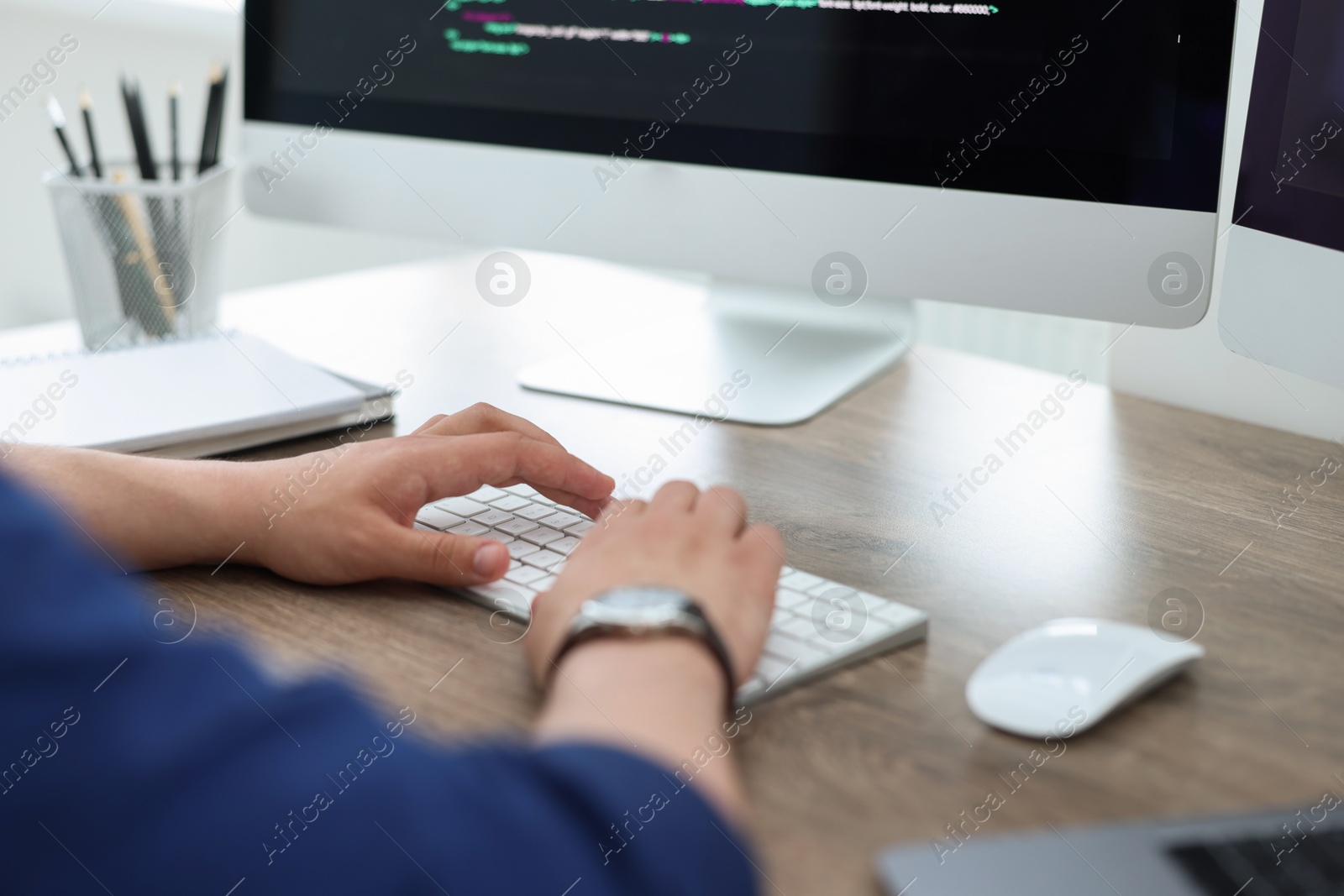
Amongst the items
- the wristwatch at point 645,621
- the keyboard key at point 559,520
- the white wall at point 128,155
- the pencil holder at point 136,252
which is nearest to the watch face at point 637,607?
the wristwatch at point 645,621

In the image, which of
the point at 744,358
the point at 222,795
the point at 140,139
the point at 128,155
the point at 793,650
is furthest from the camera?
the point at 128,155

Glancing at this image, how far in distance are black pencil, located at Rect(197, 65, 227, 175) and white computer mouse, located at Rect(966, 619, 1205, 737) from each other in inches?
38.2

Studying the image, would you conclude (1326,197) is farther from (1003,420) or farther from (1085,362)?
(1085,362)

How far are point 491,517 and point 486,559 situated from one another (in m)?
0.10

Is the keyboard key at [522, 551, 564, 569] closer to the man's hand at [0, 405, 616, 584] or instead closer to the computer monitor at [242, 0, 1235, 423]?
the man's hand at [0, 405, 616, 584]

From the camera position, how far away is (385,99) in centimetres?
100

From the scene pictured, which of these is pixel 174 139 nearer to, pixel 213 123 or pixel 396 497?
pixel 213 123

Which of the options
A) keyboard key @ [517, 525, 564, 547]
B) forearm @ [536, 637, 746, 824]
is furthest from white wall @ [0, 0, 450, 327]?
forearm @ [536, 637, 746, 824]

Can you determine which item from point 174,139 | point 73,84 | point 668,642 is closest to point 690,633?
point 668,642

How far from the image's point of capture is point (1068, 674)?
49cm

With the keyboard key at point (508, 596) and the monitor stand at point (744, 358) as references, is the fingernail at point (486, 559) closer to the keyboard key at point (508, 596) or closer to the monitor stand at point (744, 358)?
the keyboard key at point (508, 596)

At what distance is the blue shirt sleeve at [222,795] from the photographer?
0.99 ft

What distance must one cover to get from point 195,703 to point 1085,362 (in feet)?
5.06

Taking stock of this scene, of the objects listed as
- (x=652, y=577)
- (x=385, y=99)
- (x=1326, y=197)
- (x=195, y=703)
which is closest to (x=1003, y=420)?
(x=1326, y=197)
